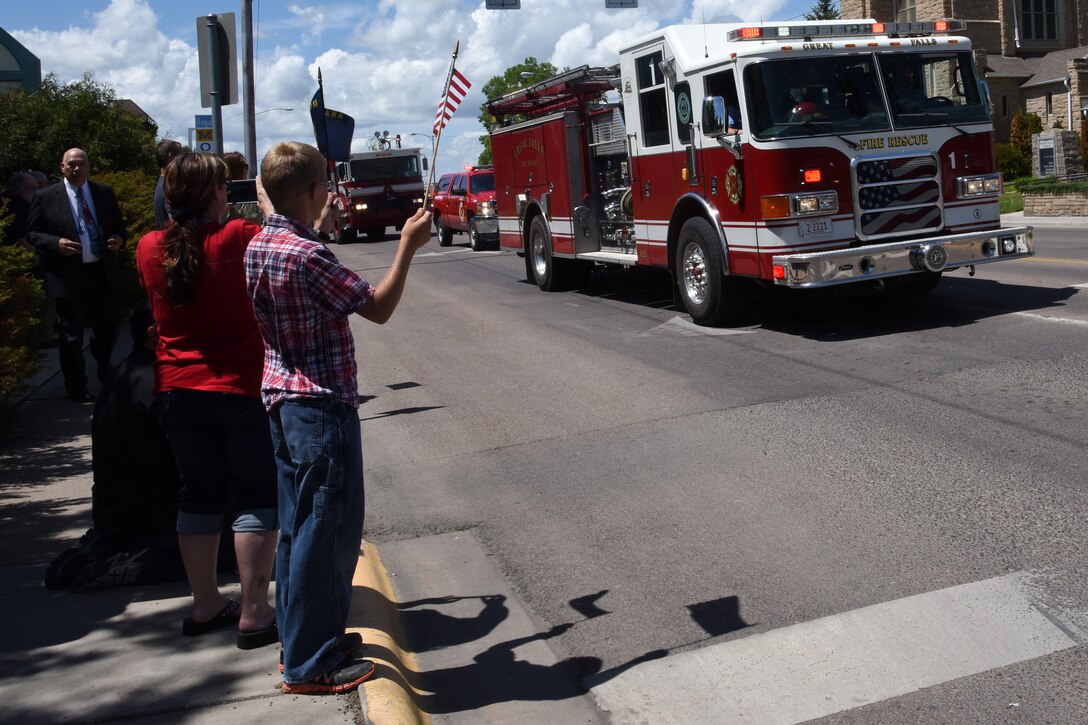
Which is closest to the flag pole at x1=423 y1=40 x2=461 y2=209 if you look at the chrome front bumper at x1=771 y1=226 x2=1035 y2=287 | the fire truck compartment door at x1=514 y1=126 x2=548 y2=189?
the chrome front bumper at x1=771 y1=226 x2=1035 y2=287

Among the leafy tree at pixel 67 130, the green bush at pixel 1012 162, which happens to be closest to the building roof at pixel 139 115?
the leafy tree at pixel 67 130

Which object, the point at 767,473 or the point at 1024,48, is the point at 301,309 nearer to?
the point at 767,473

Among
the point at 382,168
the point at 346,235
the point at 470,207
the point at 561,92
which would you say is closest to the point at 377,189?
the point at 382,168

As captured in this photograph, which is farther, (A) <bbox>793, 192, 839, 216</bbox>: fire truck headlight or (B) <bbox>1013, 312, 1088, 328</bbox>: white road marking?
(A) <bbox>793, 192, 839, 216</bbox>: fire truck headlight

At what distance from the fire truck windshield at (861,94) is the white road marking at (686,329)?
2.05m

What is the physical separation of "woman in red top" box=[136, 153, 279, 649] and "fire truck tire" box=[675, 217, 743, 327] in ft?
25.5

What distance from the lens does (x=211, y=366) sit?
13.8 feet

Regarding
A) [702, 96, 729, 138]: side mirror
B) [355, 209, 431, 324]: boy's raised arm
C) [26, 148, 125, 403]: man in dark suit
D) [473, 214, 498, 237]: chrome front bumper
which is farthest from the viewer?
[473, 214, 498, 237]: chrome front bumper

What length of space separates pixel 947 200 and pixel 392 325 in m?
6.80

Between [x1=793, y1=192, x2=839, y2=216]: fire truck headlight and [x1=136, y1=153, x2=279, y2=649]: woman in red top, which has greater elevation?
[x1=793, y1=192, x2=839, y2=216]: fire truck headlight

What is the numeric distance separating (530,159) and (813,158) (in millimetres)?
6758

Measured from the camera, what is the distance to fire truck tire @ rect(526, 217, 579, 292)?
16.5 metres

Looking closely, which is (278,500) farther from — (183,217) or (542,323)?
(542,323)

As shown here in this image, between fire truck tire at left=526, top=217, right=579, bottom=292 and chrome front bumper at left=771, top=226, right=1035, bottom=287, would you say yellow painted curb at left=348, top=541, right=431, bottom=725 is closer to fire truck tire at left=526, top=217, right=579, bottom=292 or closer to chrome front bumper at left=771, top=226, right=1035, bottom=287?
chrome front bumper at left=771, top=226, right=1035, bottom=287
